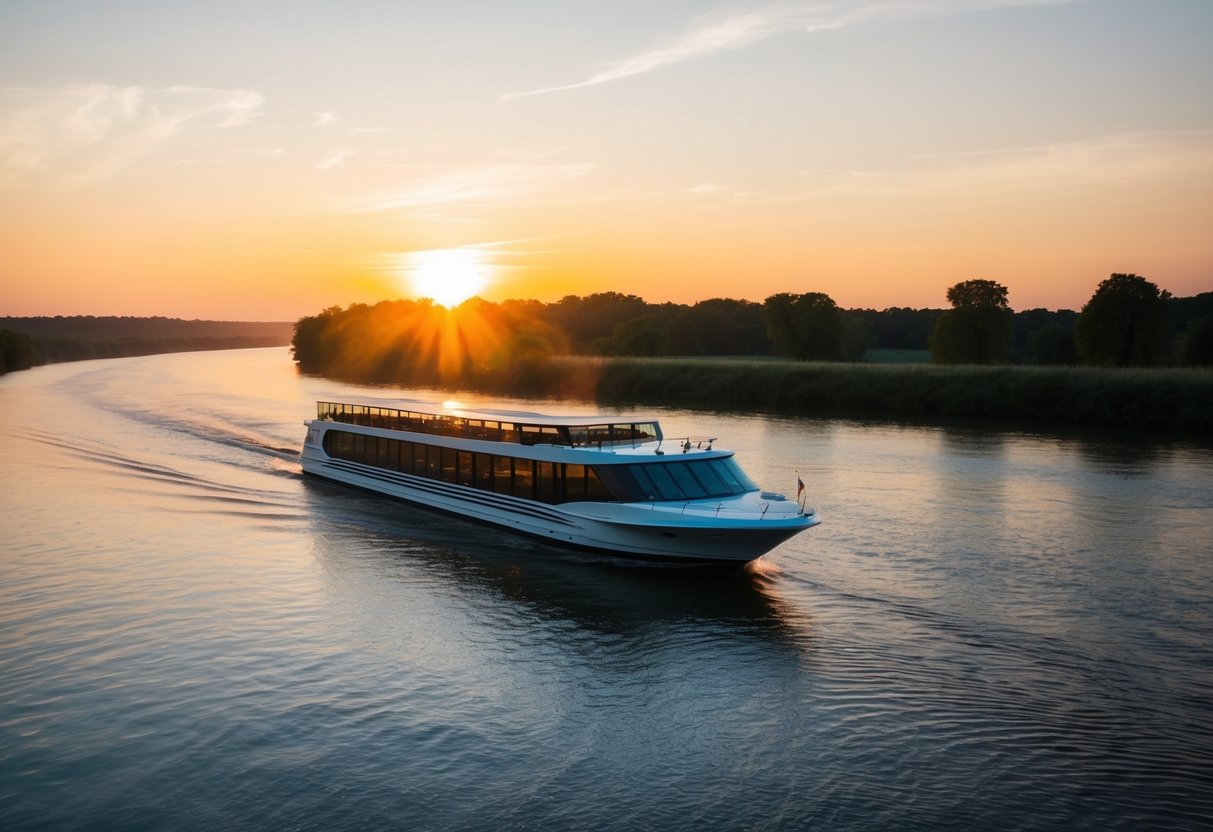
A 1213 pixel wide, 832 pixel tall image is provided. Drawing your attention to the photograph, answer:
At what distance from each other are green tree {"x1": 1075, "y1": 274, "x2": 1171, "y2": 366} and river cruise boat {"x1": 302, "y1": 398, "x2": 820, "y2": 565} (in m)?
63.0

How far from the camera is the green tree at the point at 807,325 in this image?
3969 inches

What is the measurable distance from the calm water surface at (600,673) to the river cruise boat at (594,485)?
2.73ft

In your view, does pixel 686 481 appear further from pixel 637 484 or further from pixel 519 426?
pixel 519 426

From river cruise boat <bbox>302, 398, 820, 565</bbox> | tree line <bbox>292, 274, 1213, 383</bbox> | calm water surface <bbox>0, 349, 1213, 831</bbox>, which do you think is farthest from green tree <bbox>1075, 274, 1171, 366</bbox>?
river cruise boat <bbox>302, 398, 820, 565</bbox>

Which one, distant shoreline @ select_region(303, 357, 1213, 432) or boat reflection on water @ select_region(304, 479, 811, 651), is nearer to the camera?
boat reflection on water @ select_region(304, 479, 811, 651)

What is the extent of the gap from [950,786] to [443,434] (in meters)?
20.1

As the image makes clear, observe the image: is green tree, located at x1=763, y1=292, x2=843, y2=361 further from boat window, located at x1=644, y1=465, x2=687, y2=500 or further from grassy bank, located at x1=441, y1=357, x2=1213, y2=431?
boat window, located at x1=644, y1=465, x2=687, y2=500

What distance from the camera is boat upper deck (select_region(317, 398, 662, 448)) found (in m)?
24.2

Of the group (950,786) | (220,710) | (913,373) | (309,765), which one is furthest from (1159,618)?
(913,373)

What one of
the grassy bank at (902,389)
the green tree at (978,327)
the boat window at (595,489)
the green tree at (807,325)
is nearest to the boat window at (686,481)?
the boat window at (595,489)

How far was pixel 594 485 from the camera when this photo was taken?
22344mm

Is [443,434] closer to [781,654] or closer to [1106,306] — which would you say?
[781,654]

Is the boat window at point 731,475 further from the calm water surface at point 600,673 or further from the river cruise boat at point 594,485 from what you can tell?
the calm water surface at point 600,673

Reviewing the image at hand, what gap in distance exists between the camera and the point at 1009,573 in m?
21.3
